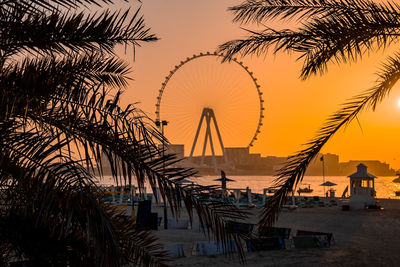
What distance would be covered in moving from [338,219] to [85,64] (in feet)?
78.9

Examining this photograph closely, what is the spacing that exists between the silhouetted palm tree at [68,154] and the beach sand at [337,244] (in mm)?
5200

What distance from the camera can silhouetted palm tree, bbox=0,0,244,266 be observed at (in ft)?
14.5

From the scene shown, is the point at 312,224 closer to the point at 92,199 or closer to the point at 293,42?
the point at 293,42

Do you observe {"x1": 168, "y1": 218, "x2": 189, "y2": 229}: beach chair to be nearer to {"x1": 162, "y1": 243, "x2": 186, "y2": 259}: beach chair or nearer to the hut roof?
{"x1": 162, "y1": 243, "x2": 186, "y2": 259}: beach chair

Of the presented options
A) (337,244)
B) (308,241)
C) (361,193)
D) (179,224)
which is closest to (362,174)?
(361,193)

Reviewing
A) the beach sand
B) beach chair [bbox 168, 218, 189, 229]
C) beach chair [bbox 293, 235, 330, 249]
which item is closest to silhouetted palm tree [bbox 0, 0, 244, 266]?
the beach sand

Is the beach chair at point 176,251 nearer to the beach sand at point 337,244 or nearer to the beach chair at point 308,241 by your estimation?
the beach sand at point 337,244

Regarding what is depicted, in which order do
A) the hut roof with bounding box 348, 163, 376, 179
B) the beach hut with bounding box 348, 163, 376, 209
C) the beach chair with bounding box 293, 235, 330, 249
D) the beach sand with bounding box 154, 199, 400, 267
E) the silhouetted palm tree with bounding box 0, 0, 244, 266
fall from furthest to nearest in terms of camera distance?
the hut roof with bounding box 348, 163, 376, 179
the beach hut with bounding box 348, 163, 376, 209
the beach chair with bounding box 293, 235, 330, 249
the beach sand with bounding box 154, 199, 400, 267
the silhouetted palm tree with bounding box 0, 0, 244, 266

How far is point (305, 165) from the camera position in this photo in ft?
23.4

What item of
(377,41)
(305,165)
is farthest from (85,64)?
(377,41)

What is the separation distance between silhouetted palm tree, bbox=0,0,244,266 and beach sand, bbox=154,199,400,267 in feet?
17.1

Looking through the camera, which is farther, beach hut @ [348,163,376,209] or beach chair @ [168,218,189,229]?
beach hut @ [348,163,376,209]

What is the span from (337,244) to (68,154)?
1552cm

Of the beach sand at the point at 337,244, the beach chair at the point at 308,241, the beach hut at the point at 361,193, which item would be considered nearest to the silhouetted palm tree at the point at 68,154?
the beach sand at the point at 337,244
